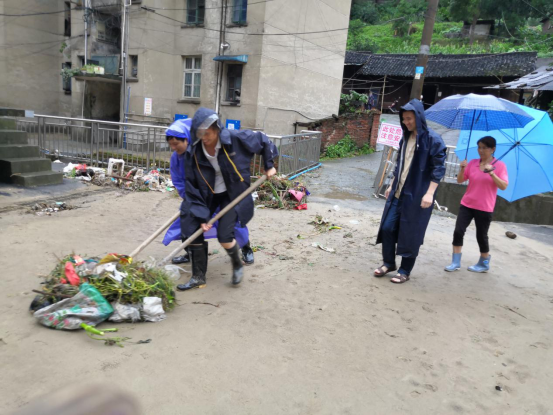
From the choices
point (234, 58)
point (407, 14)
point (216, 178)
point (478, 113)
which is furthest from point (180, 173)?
point (407, 14)

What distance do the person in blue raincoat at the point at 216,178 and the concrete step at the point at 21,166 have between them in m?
A: 5.21

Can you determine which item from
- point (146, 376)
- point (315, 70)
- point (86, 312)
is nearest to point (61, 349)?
point (86, 312)

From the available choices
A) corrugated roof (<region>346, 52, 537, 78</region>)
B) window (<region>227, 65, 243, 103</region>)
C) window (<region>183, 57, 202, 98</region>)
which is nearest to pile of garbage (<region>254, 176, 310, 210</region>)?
window (<region>227, 65, 243, 103</region>)

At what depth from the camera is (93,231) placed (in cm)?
526

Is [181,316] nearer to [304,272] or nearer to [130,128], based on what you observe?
[304,272]

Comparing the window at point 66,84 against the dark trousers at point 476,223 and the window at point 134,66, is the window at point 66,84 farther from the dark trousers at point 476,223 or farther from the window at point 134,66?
the dark trousers at point 476,223

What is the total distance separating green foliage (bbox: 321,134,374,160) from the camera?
52.2 ft

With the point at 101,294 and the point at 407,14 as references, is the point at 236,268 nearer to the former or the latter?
the point at 101,294

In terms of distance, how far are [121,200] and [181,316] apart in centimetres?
458

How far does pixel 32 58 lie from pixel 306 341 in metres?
21.9

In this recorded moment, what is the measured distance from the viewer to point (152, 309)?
9.91 ft

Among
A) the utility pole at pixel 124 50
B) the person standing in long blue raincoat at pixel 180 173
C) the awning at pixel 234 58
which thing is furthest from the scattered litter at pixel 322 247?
the utility pole at pixel 124 50

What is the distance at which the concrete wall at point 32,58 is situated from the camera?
60.8 feet

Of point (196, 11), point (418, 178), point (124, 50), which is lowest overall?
point (418, 178)
